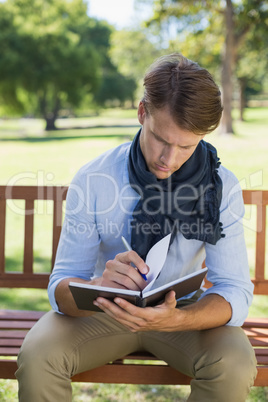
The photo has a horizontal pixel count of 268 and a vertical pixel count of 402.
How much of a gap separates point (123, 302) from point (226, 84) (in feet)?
52.6

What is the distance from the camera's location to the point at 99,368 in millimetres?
2227

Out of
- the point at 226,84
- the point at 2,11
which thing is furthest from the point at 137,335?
the point at 2,11

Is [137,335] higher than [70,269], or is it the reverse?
[70,269]

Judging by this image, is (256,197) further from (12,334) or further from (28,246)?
(12,334)

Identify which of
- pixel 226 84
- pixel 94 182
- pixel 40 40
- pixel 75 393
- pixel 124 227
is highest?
pixel 40 40

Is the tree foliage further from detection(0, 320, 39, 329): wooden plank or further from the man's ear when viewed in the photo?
the man's ear

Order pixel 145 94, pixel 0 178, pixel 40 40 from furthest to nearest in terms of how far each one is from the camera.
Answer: pixel 40 40, pixel 0 178, pixel 145 94

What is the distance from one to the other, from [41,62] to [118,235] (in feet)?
89.6

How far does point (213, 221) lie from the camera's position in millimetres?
2217

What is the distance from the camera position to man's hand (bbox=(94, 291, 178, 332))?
180cm

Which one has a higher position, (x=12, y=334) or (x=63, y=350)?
(x=63, y=350)

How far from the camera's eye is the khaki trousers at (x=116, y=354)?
194 cm

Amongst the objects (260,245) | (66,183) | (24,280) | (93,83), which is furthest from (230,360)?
(93,83)

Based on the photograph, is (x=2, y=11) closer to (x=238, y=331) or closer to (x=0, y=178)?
(x=0, y=178)
